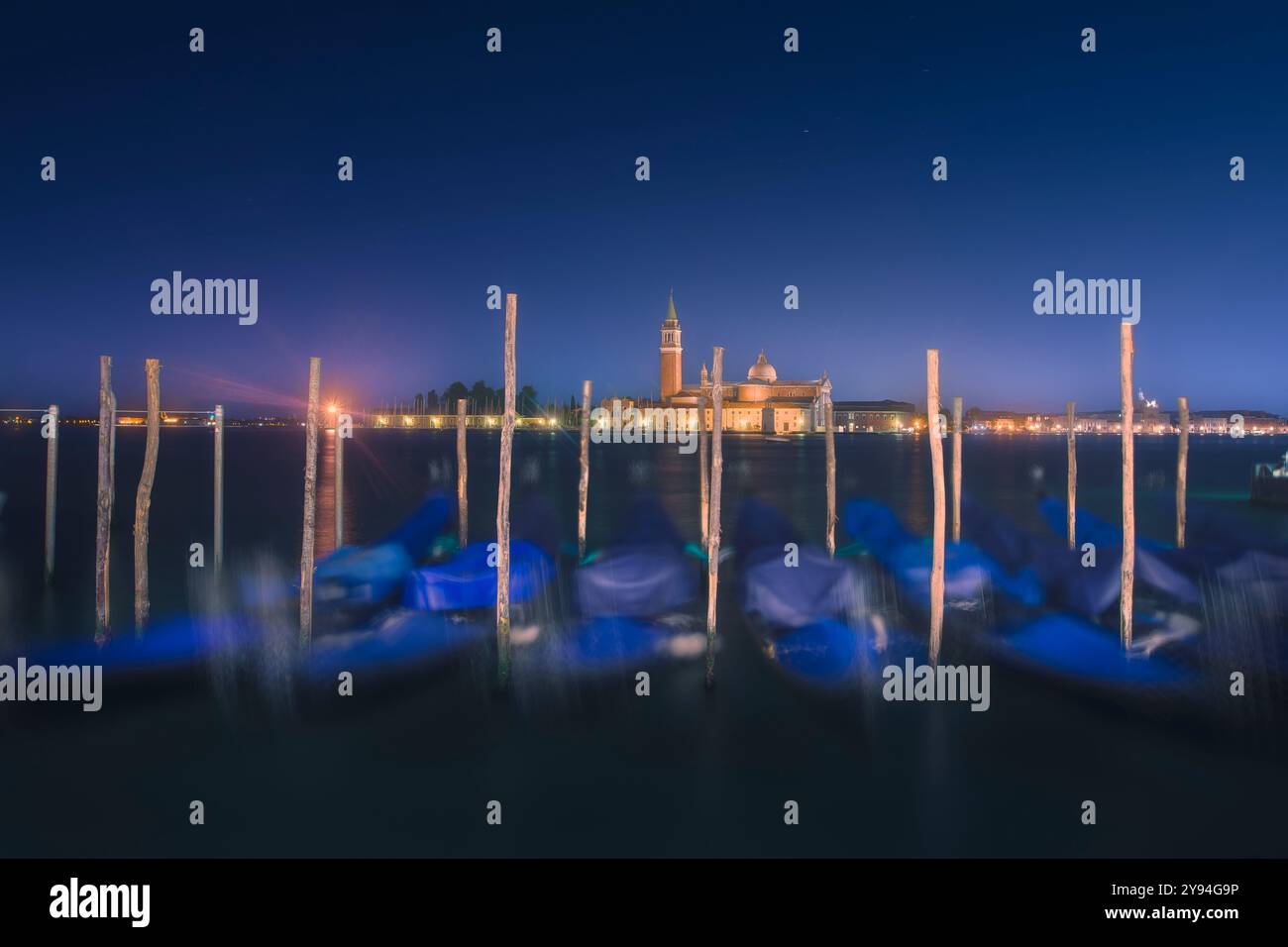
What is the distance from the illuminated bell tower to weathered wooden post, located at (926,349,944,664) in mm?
118244

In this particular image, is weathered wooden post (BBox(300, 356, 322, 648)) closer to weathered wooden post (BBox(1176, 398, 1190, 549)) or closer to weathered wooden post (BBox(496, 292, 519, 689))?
weathered wooden post (BBox(496, 292, 519, 689))

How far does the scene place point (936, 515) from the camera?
1066 centimetres

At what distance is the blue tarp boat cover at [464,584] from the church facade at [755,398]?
113261mm

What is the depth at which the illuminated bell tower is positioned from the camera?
128 metres

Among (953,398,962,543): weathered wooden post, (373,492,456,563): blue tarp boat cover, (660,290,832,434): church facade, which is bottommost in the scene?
(373,492,456,563): blue tarp boat cover

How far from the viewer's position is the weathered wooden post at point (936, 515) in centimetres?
1004

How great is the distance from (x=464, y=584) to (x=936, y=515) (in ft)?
24.1

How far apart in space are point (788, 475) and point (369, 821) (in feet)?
133

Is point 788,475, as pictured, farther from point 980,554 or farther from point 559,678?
point 559,678

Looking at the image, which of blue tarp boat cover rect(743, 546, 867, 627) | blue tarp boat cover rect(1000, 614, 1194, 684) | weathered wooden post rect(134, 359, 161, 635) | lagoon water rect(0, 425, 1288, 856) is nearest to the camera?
lagoon water rect(0, 425, 1288, 856)

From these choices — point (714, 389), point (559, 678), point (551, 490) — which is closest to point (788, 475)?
point (551, 490)

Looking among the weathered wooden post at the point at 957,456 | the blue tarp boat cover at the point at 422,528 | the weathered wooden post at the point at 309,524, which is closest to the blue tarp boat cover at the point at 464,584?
the weathered wooden post at the point at 309,524

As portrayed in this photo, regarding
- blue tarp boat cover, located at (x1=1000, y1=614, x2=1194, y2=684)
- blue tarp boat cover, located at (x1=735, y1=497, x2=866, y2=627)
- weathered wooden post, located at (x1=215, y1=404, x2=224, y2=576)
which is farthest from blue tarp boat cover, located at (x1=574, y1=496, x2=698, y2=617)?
weathered wooden post, located at (x1=215, y1=404, x2=224, y2=576)

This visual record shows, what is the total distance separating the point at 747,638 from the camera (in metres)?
11.9
